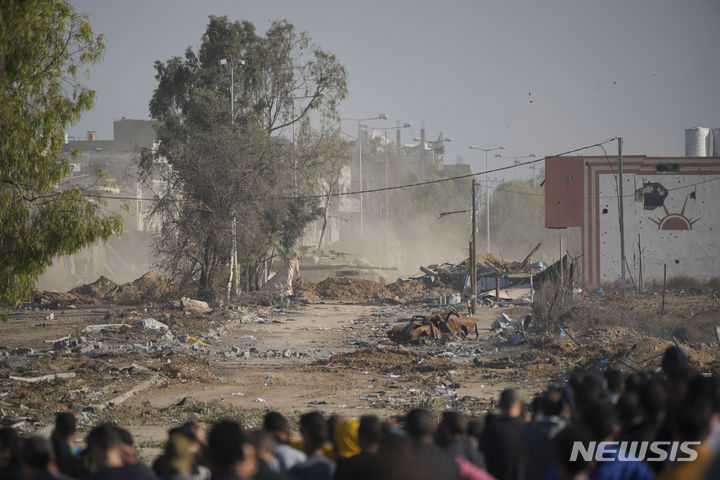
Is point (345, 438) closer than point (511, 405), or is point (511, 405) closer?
point (511, 405)

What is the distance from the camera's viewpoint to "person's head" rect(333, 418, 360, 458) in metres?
5.84

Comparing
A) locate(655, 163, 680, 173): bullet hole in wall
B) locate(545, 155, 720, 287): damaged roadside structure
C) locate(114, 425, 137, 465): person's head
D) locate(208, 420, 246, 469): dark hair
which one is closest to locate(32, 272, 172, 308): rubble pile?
locate(545, 155, 720, 287): damaged roadside structure

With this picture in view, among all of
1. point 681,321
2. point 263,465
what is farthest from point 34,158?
point 681,321

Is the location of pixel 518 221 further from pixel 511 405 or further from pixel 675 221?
pixel 511 405

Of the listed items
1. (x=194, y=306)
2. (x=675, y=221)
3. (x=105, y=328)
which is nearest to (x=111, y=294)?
(x=194, y=306)

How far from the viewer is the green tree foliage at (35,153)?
36.6 feet

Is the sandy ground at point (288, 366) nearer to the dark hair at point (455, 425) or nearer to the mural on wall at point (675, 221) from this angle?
the dark hair at point (455, 425)

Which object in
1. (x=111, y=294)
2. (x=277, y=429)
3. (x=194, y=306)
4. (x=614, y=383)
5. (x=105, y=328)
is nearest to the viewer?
(x=277, y=429)

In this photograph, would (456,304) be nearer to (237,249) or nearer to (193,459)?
(237,249)

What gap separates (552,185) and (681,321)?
16718mm

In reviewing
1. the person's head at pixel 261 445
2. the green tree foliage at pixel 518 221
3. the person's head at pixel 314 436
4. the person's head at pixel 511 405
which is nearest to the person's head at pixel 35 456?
the person's head at pixel 261 445

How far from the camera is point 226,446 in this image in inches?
171

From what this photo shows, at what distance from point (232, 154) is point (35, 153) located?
70.0 feet

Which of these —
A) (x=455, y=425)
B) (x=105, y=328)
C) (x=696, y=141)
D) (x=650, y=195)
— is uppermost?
(x=696, y=141)
